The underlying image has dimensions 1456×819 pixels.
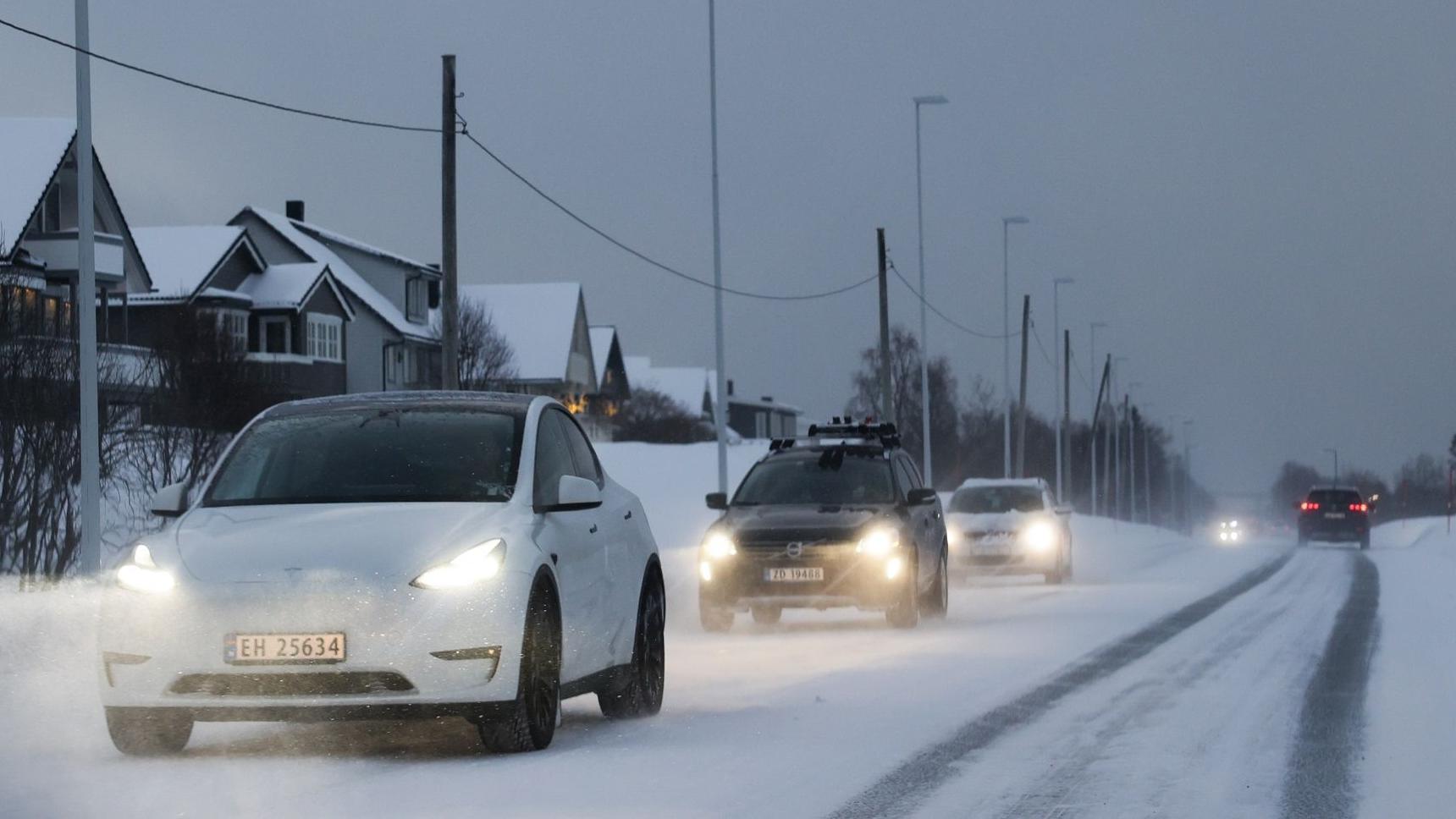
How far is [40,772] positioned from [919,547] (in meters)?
11.7

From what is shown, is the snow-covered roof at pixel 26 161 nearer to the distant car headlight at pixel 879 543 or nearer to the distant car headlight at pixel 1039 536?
the distant car headlight at pixel 1039 536

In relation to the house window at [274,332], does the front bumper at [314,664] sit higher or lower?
lower

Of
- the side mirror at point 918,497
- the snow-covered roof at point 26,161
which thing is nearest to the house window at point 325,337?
the snow-covered roof at point 26,161

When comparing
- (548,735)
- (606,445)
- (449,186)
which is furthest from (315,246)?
(548,735)

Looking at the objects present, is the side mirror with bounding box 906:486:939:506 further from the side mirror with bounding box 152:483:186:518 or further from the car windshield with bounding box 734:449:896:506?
the side mirror with bounding box 152:483:186:518

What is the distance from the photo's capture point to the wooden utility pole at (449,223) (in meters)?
25.8

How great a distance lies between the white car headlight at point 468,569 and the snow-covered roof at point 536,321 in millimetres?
76162

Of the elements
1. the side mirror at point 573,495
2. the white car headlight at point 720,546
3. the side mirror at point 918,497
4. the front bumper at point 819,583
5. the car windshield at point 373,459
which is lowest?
the front bumper at point 819,583

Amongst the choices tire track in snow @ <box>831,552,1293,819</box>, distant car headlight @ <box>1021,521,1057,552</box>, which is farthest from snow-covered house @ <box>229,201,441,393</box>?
tire track in snow @ <box>831,552,1293,819</box>

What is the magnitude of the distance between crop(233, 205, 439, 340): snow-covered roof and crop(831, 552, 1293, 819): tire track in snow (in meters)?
53.8

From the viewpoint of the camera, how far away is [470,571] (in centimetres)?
897

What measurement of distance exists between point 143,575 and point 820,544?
9.80 meters

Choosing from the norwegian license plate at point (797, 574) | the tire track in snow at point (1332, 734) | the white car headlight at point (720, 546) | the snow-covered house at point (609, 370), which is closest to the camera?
the tire track in snow at point (1332, 734)

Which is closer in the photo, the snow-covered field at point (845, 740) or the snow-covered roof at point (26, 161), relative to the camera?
the snow-covered field at point (845, 740)
